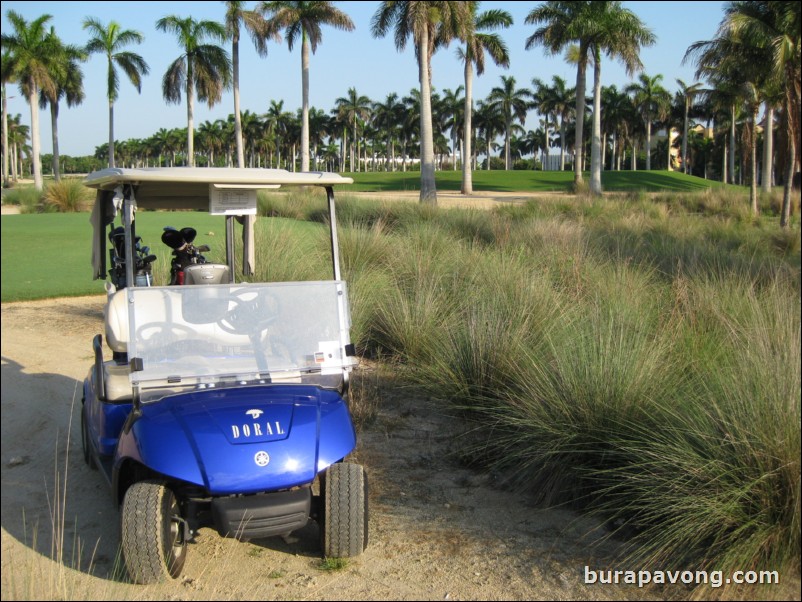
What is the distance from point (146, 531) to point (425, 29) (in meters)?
27.7

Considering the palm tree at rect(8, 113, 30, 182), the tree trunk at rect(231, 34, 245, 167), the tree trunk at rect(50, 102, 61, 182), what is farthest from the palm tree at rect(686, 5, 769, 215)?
the palm tree at rect(8, 113, 30, 182)

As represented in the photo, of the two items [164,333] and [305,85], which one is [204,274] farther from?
[305,85]

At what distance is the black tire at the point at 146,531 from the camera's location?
3318mm

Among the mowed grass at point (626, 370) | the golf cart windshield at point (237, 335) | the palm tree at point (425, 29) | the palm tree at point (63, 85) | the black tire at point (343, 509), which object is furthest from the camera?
the palm tree at point (63, 85)

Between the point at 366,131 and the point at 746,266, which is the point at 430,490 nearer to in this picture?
the point at 746,266

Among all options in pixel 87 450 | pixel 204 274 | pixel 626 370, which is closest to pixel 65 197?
pixel 87 450

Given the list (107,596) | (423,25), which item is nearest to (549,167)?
(423,25)

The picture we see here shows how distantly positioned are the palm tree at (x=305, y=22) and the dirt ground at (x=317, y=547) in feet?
112

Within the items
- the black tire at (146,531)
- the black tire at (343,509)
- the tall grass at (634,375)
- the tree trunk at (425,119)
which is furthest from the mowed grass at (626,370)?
the tree trunk at (425,119)

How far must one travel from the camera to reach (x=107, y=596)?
9.55 ft

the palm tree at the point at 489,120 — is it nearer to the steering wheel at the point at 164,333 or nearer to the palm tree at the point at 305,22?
the palm tree at the point at 305,22

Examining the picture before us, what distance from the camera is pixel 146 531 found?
3.33 metres

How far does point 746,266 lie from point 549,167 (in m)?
97.2

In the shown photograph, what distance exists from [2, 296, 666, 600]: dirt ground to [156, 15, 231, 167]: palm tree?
136ft
